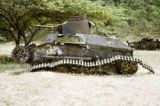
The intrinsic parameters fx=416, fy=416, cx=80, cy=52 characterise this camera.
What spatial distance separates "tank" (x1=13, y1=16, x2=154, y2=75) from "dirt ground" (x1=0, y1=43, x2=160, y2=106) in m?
0.63

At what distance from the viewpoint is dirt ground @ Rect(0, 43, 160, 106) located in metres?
8.77

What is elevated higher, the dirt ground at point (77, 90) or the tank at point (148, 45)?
the dirt ground at point (77, 90)

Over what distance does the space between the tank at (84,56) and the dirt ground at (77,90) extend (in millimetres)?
633

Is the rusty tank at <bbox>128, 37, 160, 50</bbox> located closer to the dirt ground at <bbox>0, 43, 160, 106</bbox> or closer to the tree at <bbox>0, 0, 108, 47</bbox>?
the tree at <bbox>0, 0, 108, 47</bbox>

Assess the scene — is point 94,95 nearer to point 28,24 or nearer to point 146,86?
point 146,86

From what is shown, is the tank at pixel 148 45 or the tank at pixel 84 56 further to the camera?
the tank at pixel 148 45

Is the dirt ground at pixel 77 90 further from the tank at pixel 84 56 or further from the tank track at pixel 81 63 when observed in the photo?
the tank at pixel 84 56

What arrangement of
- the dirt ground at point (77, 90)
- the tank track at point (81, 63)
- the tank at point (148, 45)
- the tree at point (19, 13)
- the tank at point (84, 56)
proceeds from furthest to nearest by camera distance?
the tank at point (148, 45) → the tree at point (19, 13) → the tank at point (84, 56) → the tank track at point (81, 63) → the dirt ground at point (77, 90)

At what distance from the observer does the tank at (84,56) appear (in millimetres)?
13453

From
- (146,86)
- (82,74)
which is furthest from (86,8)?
(146,86)

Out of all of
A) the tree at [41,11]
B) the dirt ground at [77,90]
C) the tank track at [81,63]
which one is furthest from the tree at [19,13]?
the dirt ground at [77,90]

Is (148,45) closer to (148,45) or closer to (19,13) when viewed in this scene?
(148,45)

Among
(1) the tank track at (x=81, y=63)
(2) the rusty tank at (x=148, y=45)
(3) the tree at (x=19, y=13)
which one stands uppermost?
(3) the tree at (x=19, y=13)

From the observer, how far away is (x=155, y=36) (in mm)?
33469
